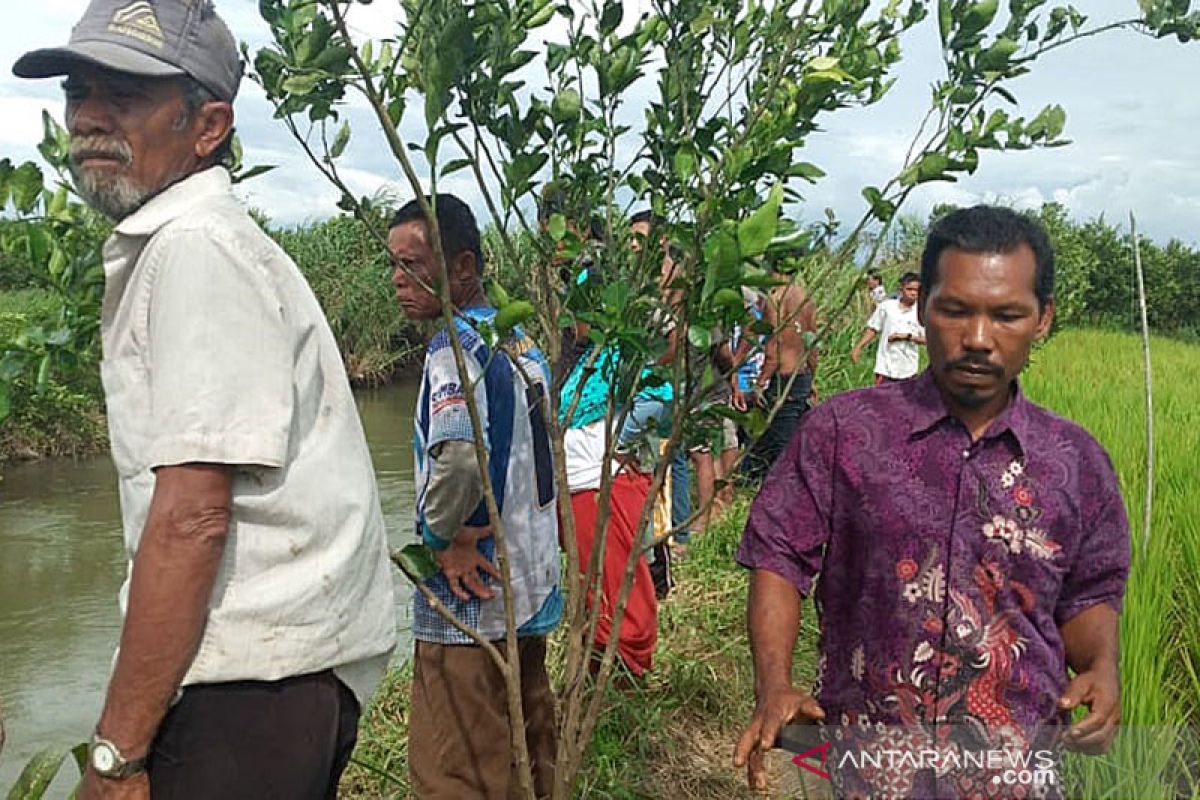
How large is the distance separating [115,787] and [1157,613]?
2535 millimetres

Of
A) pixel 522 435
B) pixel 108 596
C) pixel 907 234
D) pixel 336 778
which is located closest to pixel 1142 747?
pixel 522 435

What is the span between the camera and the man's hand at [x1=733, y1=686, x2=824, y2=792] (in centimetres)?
149

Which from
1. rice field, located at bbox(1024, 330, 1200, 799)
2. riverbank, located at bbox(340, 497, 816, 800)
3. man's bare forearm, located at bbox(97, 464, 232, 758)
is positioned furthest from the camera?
riverbank, located at bbox(340, 497, 816, 800)

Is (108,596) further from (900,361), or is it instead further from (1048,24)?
(1048,24)

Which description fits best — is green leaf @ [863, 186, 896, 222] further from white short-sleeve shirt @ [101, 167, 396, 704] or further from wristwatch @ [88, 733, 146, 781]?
wristwatch @ [88, 733, 146, 781]

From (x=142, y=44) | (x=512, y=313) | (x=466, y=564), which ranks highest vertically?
(x=142, y=44)

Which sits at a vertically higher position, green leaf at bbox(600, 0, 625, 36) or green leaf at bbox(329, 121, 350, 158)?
green leaf at bbox(600, 0, 625, 36)

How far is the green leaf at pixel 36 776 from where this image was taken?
1757mm

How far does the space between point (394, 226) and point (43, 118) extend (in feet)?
2.72

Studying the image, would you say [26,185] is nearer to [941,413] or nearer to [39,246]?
[39,246]

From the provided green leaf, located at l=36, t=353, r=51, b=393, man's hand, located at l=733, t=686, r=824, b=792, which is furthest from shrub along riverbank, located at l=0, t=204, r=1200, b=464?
man's hand, located at l=733, t=686, r=824, b=792

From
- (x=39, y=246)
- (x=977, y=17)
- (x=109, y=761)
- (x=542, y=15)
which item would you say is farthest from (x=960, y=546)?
(x=39, y=246)

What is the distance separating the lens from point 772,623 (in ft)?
5.29

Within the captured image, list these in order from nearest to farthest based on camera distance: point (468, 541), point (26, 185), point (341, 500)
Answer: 1. point (341, 500)
2. point (26, 185)
3. point (468, 541)
